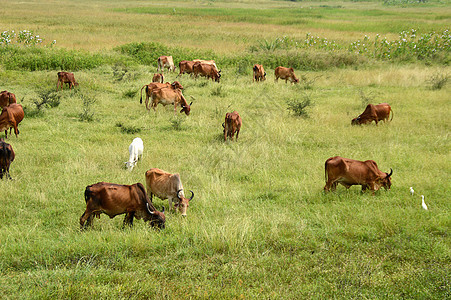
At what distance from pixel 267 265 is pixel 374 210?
7.46 feet

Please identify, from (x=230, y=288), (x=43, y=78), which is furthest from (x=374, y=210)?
(x=43, y=78)

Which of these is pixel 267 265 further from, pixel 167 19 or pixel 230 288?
pixel 167 19

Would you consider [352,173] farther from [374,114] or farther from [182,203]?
[374,114]

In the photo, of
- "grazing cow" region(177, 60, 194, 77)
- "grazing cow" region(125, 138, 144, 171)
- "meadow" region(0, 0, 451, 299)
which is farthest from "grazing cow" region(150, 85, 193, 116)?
"grazing cow" region(177, 60, 194, 77)

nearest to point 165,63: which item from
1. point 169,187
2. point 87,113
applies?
point 87,113

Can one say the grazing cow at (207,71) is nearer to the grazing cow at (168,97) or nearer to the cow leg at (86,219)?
the grazing cow at (168,97)

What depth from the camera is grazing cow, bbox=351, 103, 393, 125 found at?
40.7ft

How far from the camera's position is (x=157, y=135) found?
38.1 feet

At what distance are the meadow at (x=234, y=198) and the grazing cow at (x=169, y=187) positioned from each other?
10.0 inches

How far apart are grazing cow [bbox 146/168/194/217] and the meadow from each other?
0.26 m

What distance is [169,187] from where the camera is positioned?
6.83 m

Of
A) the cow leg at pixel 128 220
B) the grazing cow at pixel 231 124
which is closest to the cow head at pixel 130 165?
the cow leg at pixel 128 220

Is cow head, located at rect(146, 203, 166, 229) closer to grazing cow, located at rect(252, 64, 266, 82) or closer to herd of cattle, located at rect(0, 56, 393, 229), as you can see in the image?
herd of cattle, located at rect(0, 56, 393, 229)

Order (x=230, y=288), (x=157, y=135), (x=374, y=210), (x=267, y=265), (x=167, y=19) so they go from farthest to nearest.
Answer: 1. (x=167, y=19)
2. (x=157, y=135)
3. (x=374, y=210)
4. (x=267, y=265)
5. (x=230, y=288)
